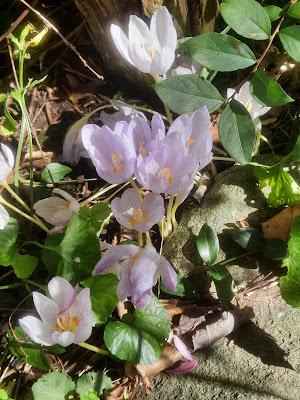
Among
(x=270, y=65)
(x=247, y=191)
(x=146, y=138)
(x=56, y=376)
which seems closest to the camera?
(x=146, y=138)

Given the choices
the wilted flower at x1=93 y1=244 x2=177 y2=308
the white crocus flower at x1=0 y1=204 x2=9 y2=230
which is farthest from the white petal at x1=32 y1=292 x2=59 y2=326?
the white crocus flower at x1=0 y1=204 x2=9 y2=230

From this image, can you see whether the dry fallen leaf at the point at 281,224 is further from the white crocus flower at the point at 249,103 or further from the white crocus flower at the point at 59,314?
the white crocus flower at the point at 59,314

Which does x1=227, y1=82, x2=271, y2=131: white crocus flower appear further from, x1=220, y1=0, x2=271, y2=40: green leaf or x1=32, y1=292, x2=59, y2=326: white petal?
x1=32, y1=292, x2=59, y2=326: white petal

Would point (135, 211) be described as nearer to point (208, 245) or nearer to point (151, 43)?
point (208, 245)

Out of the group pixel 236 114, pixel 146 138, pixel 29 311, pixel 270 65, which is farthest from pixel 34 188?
pixel 270 65

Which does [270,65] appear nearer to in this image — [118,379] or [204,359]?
[204,359]
